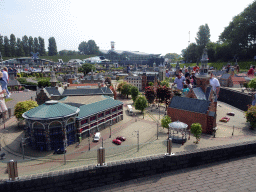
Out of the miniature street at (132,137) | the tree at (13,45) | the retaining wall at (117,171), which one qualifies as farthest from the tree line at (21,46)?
the retaining wall at (117,171)

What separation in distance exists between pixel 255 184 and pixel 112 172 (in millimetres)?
8555

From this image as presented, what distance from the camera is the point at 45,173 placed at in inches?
438

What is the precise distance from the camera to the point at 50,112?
2933 centimetres

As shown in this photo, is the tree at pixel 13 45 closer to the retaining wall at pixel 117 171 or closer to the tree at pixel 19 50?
the tree at pixel 19 50

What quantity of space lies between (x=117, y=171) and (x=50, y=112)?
67.5ft

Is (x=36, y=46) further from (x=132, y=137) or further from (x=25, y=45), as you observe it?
(x=132, y=137)

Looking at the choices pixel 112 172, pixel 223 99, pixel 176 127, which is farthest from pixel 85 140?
pixel 223 99

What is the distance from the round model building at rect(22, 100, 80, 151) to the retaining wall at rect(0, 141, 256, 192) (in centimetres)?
1869

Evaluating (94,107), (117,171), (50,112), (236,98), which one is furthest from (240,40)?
(117,171)

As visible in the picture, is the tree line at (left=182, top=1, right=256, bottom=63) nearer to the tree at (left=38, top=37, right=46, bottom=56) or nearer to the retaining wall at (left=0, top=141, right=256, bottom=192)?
the retaining wall at (left=0, top=141, right=256, bottom=192)

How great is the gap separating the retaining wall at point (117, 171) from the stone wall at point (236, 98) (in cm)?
4837

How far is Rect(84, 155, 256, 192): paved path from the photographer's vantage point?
11.5 meters

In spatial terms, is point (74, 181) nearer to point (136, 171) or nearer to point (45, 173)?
point (45, 173)

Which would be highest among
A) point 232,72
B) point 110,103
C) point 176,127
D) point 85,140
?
point 232,72
